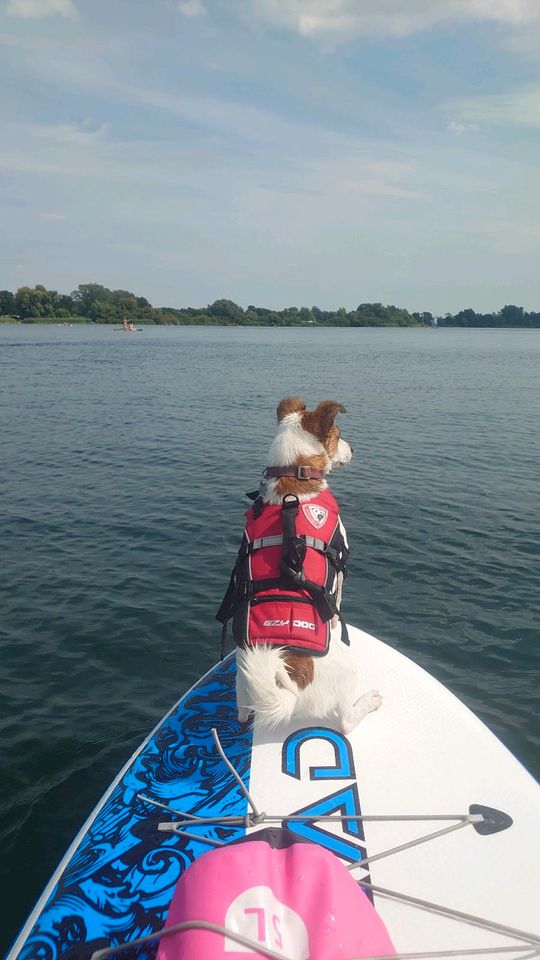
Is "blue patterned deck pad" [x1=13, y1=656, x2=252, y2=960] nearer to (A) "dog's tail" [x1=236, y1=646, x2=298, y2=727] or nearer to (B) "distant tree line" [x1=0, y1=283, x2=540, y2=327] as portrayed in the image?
(A) "dog's tail" [x1=236, y1=646, x2=298, y2=727]

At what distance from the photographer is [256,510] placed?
4988 millimetres

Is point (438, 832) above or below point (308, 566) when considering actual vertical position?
below

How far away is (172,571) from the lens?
35.1ft

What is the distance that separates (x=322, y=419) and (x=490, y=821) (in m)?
3.18

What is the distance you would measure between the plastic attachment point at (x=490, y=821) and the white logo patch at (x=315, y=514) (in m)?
2.31

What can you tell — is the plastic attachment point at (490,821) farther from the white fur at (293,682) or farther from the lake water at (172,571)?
the lake water at (172,571)

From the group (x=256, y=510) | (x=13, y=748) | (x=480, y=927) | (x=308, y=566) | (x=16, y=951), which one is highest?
(x=256, y=510)

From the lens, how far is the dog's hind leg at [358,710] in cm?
489

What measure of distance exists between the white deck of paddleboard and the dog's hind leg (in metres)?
0.09

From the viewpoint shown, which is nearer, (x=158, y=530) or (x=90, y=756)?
(x=90, y=756)

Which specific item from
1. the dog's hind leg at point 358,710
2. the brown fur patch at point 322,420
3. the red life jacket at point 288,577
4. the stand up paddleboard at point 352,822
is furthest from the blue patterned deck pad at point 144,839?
the brown fur patch at point 322,420

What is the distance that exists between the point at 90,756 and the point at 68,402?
25357mm

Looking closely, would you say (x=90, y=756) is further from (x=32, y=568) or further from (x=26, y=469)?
(x=26, y=469)

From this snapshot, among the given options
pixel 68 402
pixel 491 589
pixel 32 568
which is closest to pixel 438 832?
pixel 491 589
